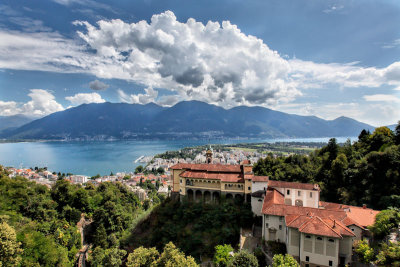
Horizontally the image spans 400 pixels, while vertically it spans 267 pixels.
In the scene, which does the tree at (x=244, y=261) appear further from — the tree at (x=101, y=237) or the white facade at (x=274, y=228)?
the tree at (x=101, y=237)

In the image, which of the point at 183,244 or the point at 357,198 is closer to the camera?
the point at 183,244

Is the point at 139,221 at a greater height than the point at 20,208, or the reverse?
the point at 20,208

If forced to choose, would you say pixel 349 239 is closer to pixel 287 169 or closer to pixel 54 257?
pixel 287 169

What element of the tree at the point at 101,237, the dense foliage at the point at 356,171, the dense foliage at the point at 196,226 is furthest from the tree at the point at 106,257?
the dense foliage at the point at 356,171

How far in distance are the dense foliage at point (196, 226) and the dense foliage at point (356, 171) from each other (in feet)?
32.2

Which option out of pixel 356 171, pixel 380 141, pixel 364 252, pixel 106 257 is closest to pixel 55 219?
pixel 106 257

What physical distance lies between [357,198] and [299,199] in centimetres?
635

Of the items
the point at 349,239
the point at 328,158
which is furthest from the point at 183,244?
the point at 328,158

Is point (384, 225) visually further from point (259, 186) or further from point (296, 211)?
point (259, 186)

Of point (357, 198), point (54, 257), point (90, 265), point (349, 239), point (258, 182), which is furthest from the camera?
point (90, 265)

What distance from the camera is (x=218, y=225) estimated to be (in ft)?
57.2

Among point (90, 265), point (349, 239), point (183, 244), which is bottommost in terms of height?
point (90, 265)

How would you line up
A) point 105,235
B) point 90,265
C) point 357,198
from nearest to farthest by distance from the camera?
point 357,198 < point 90,265 < point 105,235

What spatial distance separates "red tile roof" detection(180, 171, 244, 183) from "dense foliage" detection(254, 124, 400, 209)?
26.3ft
